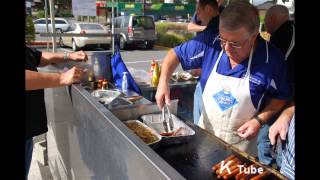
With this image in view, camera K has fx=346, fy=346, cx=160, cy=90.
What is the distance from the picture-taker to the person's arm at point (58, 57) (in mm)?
2676

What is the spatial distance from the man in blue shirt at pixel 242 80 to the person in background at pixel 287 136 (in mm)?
152

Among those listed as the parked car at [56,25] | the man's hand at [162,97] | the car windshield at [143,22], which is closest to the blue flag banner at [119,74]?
the man's hand at [162,97]

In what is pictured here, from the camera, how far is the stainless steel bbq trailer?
146 centimetres

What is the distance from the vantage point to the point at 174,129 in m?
2.06

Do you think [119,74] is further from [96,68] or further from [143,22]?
[143,22]

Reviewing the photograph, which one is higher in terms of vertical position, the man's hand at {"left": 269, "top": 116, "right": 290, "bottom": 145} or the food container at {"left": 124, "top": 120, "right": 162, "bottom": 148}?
the man's hand at {"left": 269, "top": 116, "right": 290, "bottom": 145}

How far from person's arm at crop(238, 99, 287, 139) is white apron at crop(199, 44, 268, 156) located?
8cm

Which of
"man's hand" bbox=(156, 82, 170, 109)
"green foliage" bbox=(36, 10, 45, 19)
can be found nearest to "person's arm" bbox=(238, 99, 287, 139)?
"man's hand" bbox=(156, 82, 170, 109)

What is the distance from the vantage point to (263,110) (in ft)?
6.55

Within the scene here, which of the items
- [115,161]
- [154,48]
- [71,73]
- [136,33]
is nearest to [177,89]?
[71,73]

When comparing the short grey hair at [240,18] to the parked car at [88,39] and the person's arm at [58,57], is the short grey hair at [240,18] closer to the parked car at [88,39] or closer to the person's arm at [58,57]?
the person's arm at [58,57]

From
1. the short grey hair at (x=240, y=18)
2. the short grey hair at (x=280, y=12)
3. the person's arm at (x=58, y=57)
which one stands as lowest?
the person's arm at (x=58, y=57)

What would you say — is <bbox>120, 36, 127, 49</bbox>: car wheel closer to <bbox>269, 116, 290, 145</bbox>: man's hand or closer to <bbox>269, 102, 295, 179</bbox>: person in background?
<bbox>269, 102, 295, 179</bbox>: person in background

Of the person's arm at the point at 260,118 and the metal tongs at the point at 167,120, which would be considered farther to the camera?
the metal tongs at the point at 167,120
